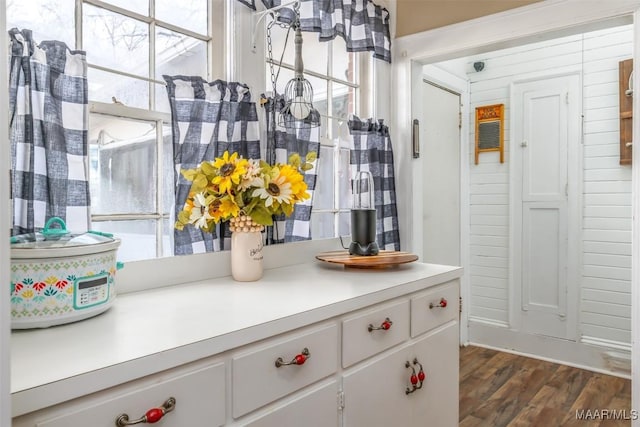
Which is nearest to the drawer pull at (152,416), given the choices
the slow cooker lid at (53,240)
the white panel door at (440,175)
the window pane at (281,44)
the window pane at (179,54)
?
the slow cooker lid at (53,240)

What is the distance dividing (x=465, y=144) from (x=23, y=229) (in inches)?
122

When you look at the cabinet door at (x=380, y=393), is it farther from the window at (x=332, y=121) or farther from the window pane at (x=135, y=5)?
the window pane at (x=135, y=5)

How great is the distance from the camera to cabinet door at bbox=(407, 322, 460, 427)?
1.57 metres

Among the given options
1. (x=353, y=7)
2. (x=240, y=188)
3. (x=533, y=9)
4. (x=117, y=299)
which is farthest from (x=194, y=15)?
(x=533, y=9)

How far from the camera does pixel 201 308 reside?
1117mm

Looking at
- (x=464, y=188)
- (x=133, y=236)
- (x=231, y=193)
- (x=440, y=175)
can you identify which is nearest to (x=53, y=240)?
(x=133, y=236)

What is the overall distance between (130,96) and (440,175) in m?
2.28

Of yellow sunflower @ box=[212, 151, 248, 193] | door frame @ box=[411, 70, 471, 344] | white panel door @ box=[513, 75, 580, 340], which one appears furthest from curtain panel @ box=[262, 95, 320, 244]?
white panel door @ box=[513, 75, 580, 340]

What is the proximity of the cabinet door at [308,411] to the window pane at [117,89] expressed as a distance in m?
1.05

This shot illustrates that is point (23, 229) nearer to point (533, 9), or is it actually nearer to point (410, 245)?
point (410, 245)

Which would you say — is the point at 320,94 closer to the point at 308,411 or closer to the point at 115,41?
Result: the point at 115,41

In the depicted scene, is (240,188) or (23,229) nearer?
(23,229)

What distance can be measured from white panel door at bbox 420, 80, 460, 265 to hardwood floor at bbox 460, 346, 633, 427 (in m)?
0.81

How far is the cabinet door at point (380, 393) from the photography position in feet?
4.11
